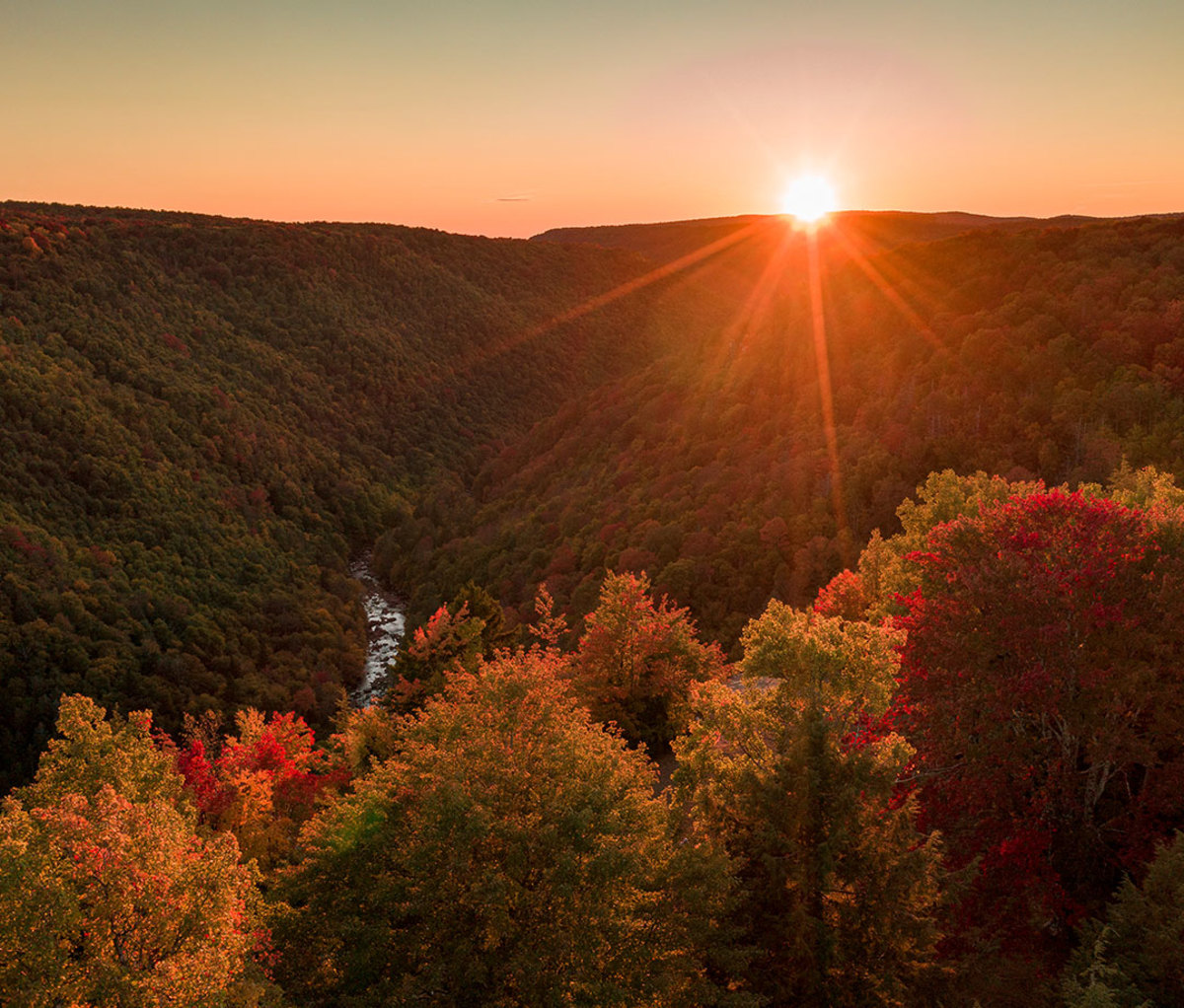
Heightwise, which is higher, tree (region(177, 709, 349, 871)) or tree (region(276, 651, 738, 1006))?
tree (region(276, 651, 738, 1006))

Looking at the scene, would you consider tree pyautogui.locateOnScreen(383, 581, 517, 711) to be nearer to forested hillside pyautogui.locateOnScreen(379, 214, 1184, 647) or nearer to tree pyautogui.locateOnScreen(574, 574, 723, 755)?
tree pyautogui.locateOnScreen(574, 574, 723, 755)

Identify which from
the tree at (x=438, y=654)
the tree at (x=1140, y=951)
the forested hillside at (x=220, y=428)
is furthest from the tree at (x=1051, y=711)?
the forested hillside at (x=220, y=428)

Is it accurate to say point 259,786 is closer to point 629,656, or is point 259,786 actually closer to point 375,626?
point 629,656

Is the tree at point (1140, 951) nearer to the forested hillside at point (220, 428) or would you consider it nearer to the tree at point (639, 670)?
the tree at point (639, 670)

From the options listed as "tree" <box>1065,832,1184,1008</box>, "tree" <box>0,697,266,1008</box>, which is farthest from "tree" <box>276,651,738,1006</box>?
"tree" <box>1065,832,1184,1008</box>

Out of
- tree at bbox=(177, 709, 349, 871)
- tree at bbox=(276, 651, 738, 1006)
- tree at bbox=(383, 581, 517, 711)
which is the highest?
tree at bbox=(276, 651, 738, 1006)

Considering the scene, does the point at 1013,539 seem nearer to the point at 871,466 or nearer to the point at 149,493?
the point at 871,466

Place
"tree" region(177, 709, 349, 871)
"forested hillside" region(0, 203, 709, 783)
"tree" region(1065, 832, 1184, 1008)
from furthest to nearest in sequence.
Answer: "forested hillside" region(0, 203, 709, 783)
"tree" region(177, 709, 349, 871)
"tree" region(1065, 832, 1184, 1008)

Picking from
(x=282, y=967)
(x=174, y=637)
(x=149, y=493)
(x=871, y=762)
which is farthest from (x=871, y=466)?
(x=149, y=493)
